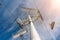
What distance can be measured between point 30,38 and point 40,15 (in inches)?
9.8

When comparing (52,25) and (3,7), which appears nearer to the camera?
(3,7)

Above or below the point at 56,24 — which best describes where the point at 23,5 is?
above

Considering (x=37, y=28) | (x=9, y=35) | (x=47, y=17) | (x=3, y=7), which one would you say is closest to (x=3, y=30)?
(x=9, y=35)

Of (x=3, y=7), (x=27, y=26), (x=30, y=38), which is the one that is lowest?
(x=30, y=38)

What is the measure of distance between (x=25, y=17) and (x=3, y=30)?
230mm

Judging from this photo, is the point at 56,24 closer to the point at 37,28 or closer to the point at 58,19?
the point at 58,19

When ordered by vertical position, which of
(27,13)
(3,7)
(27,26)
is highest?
(3,7)

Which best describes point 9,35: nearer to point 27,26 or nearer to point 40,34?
point 27,26

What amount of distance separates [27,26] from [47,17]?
0.21 meters

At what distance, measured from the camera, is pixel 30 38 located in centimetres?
153

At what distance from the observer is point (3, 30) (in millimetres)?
1567

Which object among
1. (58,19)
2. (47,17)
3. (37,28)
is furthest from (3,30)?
(58,19)

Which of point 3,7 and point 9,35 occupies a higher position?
point 3,7

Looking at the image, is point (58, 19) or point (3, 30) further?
point (58, 19)
